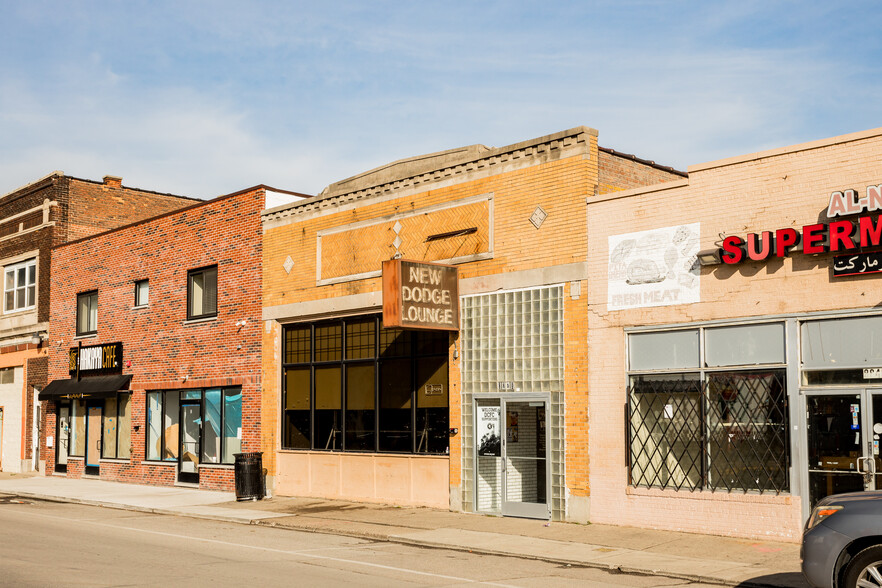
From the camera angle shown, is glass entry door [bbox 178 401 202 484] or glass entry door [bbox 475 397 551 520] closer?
glass entry door [bbox 475 397 551 520]

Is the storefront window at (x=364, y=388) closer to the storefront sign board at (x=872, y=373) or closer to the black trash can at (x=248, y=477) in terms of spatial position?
the black trash can at (x=248, y=477)

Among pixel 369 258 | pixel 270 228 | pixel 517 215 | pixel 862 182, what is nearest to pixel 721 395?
pixel 862 182

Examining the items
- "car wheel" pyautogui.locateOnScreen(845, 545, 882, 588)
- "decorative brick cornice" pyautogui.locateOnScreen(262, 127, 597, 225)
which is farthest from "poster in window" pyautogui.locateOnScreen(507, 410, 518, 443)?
"car wheel" pyautogui.locateOnScreen(845, 545, 882, 588)

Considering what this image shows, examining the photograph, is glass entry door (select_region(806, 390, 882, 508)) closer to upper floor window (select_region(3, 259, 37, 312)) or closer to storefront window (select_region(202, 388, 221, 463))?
storefront window (select_region(202, 388, 221, 463))

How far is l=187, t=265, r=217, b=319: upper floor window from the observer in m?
26.3

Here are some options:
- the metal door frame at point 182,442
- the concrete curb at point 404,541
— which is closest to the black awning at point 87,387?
the metal door frame at point 182,442

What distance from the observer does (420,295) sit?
1870 centimetres

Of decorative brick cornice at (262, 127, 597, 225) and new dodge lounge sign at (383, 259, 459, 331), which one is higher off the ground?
decorative brick cornice at (262, 127, 597, 225)

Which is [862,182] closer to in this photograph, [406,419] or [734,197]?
[734,197]

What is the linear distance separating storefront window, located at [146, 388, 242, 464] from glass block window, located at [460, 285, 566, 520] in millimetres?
8227

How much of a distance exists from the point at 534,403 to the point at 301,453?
288 inches

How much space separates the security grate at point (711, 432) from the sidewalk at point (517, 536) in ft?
3.13

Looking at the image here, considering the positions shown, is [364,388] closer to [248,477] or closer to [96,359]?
[248,477]

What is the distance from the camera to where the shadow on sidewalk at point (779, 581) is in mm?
11461
